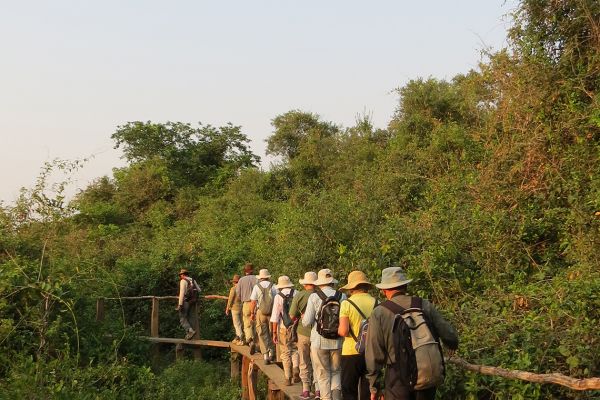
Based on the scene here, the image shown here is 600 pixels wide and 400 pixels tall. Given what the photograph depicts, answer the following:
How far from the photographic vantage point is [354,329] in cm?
691

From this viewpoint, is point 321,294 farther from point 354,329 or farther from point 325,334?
point 354,329

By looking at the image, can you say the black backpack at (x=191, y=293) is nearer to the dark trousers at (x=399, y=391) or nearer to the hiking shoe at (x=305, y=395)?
the hiking shoe at (x=305, y=395)

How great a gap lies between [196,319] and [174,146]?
2228 centimetres

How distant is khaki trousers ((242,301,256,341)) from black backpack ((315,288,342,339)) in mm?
4728

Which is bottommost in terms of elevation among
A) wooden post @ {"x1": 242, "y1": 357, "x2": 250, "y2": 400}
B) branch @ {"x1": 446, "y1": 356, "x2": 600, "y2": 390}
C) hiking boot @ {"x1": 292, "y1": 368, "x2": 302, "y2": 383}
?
wooden post @ {"x1": 242, "y1": 357, "x2": 250, "y2": 400}

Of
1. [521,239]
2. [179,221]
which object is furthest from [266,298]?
[179,221]

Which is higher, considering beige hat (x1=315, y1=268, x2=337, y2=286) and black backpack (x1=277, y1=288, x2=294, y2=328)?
beige hat (x1=315, y1=268, x2=337, y2=286)

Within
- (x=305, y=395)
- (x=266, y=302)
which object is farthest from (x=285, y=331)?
(x=266, y=302)

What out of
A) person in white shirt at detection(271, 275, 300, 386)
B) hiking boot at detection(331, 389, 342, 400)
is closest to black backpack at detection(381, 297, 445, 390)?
hiking boot at detection(331, 389, 342, 400)

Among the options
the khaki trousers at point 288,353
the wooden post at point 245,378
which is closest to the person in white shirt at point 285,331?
the khaki trousers at point 288,353

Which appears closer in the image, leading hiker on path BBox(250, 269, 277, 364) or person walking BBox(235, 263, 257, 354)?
leading hiker on path BBox(250, 269, 277, 364)

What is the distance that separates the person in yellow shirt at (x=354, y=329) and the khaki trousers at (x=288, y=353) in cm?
212

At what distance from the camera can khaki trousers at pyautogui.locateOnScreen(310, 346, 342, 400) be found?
783 centimetres

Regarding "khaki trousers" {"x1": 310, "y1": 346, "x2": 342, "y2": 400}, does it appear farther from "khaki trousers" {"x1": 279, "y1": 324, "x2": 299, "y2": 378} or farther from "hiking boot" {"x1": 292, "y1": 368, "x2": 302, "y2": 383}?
"hiking boot" {"x1": 292, "y1": 368, "x2": 302, "y2": 383}
